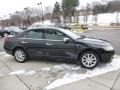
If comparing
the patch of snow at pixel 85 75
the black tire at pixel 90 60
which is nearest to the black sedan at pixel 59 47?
the black tire at pixel 90 60

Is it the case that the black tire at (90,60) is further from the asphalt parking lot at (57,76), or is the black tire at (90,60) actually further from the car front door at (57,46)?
the car front door at (57,46)

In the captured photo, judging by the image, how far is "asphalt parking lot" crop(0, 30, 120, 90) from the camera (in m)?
5.16

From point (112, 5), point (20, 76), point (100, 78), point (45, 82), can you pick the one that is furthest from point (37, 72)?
point (112, 5)

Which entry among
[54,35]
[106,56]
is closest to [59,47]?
[54,35]

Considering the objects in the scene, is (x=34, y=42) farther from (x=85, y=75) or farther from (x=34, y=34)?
(x=85, y=75)

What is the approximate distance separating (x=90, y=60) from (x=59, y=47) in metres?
1.17

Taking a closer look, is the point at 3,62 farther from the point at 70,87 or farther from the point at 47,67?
the point at 70,87

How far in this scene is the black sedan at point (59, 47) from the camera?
6.57 meters

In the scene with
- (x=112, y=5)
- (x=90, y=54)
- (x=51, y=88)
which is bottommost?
(x=51, y=88)

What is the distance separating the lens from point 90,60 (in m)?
6.60

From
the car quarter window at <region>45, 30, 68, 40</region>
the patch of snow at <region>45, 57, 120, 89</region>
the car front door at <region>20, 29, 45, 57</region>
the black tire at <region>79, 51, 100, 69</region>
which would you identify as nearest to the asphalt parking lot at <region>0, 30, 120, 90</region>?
the patch of snow at <region>45, 57, 120, 89</region>

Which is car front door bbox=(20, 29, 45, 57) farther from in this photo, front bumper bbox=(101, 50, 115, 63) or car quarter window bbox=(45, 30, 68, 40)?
front bumper bbox=(101, 50, 115, 63)

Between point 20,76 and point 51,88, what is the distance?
1434mm

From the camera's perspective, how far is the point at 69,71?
6.39m
